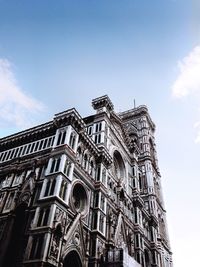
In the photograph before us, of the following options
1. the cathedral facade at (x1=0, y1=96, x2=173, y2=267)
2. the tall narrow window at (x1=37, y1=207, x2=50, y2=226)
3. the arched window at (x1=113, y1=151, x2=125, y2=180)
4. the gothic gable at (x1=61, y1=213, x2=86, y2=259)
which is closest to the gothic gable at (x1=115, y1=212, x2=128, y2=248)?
the cathedral facade at (x1=0, y1=96, x2=173, y2=267)

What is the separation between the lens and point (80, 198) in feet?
78.1

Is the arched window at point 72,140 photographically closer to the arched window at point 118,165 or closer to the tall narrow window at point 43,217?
the tall narrow window at point 43,217

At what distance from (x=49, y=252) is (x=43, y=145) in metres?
10.9

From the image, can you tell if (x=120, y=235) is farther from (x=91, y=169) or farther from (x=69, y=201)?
(x=69, y=201)

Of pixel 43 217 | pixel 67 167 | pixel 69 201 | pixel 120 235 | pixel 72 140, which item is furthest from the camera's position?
pixel 120 235

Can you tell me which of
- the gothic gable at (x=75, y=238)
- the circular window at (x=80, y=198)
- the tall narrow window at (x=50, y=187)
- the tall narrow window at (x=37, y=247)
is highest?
the circular window at (x=80, y=198)

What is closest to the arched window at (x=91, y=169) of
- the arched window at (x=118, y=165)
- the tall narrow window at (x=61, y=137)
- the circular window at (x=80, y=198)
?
the circular window at (x=80, y=198)

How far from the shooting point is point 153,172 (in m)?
52.4

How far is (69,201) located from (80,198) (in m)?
2.82

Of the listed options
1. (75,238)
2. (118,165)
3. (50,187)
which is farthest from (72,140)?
(118,165)

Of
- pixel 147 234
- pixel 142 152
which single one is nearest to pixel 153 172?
pixel 142 152

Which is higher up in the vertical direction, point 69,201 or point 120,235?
point 120,235

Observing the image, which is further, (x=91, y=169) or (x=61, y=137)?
(x=91, y=169)

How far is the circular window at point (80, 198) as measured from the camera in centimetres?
2298
